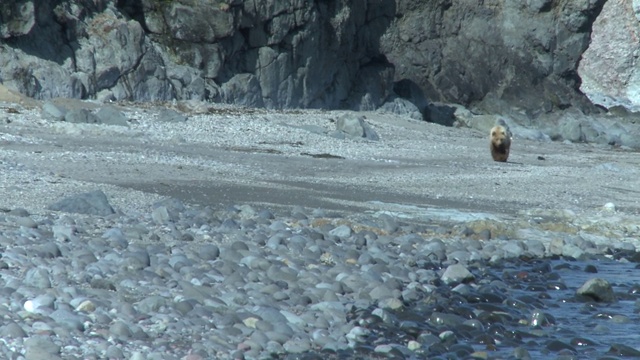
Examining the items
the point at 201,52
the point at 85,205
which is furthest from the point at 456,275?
the point at 201,52

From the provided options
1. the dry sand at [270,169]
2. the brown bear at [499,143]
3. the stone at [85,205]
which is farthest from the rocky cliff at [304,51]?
the stone at [85,205]

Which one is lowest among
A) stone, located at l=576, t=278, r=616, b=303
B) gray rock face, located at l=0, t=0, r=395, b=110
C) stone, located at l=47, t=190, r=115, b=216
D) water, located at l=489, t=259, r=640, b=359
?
water, located at l=489, t=259, r=640, b=359

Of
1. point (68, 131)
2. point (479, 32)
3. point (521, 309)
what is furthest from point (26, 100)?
point (479, 32)

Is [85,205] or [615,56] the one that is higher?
[615,56]

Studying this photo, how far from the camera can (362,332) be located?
6.32 metres

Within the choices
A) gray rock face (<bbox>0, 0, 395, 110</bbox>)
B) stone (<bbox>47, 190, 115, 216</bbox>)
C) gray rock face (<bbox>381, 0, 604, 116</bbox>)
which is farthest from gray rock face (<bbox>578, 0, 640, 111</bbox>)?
stone (<bbox>47, 190, 115, 216</bbox>)

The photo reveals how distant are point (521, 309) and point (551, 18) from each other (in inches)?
1059

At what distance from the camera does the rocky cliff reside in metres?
19.3

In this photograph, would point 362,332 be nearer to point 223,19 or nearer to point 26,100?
point 26,100

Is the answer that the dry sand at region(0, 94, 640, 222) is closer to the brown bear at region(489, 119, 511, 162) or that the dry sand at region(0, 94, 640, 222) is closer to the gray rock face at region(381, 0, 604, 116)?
the brown bear at region(489, 119, 511, 162)

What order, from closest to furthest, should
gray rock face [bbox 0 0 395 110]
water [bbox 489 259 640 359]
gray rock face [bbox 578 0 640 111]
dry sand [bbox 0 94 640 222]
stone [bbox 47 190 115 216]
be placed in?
water [bbox 489 259 640 359] → stone [bbox 47 190 115 216] → dry sand [bbox 0 94 640 222] → gray rock face [bbox 0 0 395 110] → gray rock face [bbox 578 0 640 111]

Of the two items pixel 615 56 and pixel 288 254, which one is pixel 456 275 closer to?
pixel 288 254

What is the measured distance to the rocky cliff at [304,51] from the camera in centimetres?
1934

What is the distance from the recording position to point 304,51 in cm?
2502
